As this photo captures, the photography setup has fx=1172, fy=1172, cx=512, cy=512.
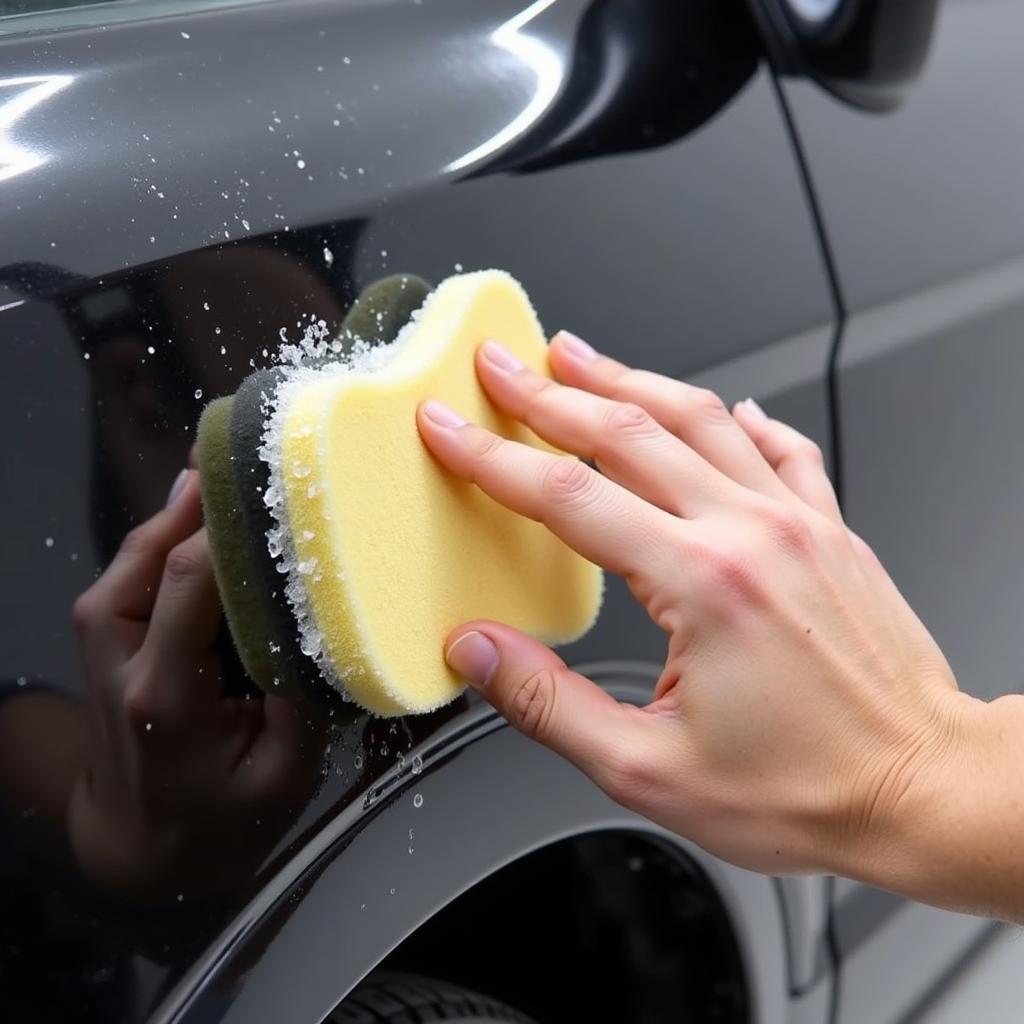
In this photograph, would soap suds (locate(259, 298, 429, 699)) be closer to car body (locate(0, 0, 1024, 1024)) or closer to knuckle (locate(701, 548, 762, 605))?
car body (locate(0, 0, 1024, 1024))

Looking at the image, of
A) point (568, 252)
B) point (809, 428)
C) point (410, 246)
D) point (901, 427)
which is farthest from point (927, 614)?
point (410, 246)

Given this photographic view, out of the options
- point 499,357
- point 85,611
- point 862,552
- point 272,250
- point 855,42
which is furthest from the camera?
point 855,42

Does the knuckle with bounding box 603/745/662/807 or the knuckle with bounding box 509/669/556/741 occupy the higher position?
the knuckle with bounding box 509/669/556/741

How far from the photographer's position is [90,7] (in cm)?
98

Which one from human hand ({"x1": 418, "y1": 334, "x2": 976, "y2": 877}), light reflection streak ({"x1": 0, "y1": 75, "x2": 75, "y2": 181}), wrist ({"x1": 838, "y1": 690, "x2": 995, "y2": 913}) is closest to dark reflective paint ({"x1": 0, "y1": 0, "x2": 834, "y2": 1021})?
light reflection streak ({"x1": 0, "y1": 75, "x2": 75, "y2": 181})

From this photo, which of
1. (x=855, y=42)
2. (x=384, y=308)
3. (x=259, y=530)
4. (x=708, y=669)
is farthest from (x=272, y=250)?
(x=855, y=42)

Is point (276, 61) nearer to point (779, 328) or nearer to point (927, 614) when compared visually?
point (779, 328)

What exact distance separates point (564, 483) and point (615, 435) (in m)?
0.08

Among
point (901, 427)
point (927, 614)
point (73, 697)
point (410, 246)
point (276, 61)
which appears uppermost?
point (276, 61)

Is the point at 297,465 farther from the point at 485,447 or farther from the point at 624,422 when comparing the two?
the point at 624,422

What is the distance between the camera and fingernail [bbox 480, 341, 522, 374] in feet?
2.88

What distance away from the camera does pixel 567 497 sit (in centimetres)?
82


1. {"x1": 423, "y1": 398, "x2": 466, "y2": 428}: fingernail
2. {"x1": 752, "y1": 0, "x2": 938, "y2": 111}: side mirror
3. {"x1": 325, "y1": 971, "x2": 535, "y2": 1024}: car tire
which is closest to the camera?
{"x1": 423, "y1": 398, "x2": 466, "y2": 428}: fingernail

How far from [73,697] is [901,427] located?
0.97m
